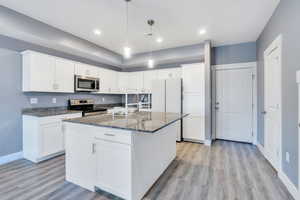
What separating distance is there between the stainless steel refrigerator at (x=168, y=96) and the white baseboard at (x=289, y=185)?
2284 mm

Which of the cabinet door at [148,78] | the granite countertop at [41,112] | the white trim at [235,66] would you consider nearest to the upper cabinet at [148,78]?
the cabinet door at [148,78]

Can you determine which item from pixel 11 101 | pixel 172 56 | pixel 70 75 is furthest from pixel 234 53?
pixel 11 101

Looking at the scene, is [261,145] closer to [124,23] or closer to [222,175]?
[222,175]

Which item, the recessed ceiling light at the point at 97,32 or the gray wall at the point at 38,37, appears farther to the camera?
the recessed ceiling light at the point at 97,32

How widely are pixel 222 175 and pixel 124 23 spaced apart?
3.24m

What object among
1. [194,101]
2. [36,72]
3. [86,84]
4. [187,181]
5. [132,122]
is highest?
[36,72]

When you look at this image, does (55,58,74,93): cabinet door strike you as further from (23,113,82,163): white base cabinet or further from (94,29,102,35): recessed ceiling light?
(94,29,102,35): recessed ceiling light

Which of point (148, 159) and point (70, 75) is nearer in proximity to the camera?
point (148, 159)

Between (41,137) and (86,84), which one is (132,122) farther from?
(86,84)

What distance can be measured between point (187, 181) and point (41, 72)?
3405 millimetres

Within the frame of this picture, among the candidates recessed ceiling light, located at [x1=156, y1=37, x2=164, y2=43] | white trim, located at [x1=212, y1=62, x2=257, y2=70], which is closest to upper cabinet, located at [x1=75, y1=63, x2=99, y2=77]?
recessed ceiling light, located at [x1=156, y1=37, x2=164, y2=43]

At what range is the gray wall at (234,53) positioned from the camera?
3848 mm

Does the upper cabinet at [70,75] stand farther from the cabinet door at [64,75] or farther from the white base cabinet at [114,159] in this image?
the white base cabinet at [114,159]

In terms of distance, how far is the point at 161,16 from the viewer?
2.69m
